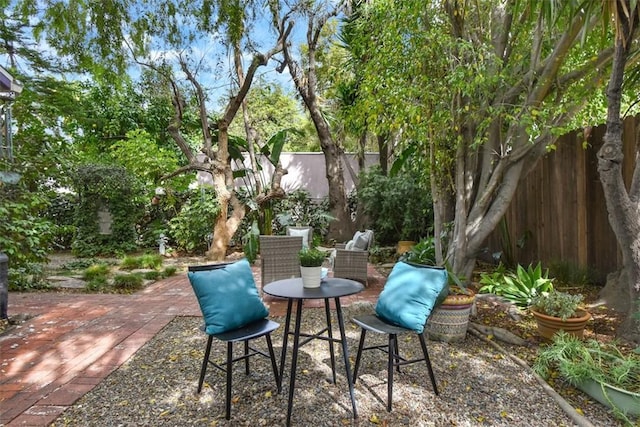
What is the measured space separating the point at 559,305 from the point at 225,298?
8.78ft

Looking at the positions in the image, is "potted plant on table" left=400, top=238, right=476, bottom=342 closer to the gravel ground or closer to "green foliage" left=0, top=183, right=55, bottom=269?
the gravel ground

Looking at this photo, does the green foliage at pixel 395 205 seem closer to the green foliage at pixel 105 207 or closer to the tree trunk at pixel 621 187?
the tree trunk at pixel 621 187

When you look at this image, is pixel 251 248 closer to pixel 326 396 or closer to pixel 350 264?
pixel 350 264

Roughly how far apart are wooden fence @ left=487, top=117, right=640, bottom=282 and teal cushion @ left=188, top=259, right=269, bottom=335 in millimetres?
3656

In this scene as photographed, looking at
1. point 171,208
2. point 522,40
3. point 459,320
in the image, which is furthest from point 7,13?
point 459,320

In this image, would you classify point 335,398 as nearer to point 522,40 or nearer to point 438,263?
point 438,263

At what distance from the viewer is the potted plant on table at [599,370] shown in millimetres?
2268

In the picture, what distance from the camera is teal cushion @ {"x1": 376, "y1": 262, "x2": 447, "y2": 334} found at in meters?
2.59

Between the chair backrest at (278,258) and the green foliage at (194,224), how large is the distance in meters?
4.06

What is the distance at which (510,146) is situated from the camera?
4.50 metres

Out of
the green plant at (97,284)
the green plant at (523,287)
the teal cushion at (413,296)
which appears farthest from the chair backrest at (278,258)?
the green plant at (97,284)

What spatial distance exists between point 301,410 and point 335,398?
0.87 ft

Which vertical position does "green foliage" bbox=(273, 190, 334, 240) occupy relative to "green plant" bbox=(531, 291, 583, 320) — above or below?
above

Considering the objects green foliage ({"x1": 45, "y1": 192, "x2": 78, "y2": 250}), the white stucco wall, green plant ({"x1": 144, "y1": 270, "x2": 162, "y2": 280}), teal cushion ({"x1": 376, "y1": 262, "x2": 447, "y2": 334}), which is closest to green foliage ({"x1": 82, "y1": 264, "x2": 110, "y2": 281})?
green plant ({"x1": 144, "y1": 270, "x2": 162, "y2": 280})
